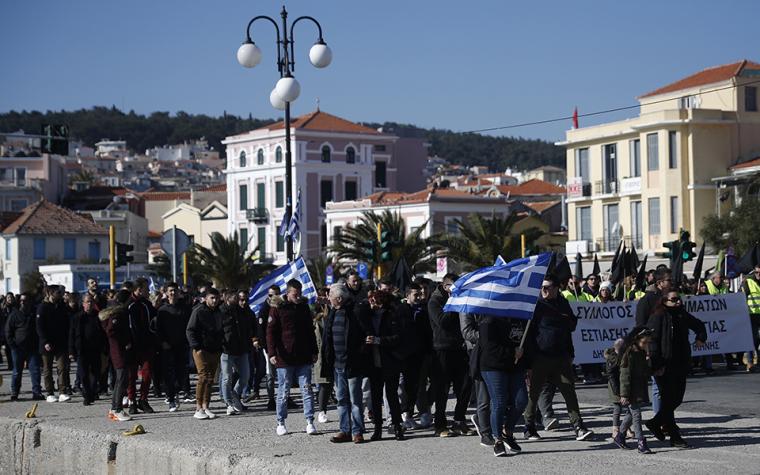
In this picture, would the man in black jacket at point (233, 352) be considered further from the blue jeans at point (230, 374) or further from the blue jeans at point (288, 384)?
the blue jeans at point (288, 384)

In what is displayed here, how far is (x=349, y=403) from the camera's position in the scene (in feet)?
49.2

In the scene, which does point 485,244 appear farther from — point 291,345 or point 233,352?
point 291,345

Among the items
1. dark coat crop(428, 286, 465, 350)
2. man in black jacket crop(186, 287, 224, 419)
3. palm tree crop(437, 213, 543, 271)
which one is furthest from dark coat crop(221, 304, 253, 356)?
palm tree crop(437, 213, 543, 271)

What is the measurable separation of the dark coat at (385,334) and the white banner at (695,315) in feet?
26.2

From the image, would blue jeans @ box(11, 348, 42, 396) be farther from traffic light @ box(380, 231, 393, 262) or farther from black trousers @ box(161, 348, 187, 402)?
traffic light @ box(380, 231, 393, 262)

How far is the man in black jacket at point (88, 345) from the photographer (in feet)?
67.8

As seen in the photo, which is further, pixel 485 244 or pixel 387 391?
pixel 485 244

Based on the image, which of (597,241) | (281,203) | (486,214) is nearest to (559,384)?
(597,241)

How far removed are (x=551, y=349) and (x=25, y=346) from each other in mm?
11414

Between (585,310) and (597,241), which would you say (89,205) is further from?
(585,310)

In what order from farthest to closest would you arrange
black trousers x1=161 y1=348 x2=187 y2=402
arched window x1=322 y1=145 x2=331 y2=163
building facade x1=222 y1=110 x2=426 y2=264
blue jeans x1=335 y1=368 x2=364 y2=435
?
arched window x1=322 y1=145 x2=331 y2=163 → building facade x1=222 y1=110 x2=426 y2=264 → black trousers x1=161 y1=348 x2=187 y2=402 → blue jeans x1=335 y1=368 x2=364 y2=435

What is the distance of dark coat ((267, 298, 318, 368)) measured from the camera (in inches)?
618

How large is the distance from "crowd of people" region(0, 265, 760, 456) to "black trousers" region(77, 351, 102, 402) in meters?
0.03

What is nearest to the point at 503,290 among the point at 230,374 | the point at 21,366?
the point at 230,374
